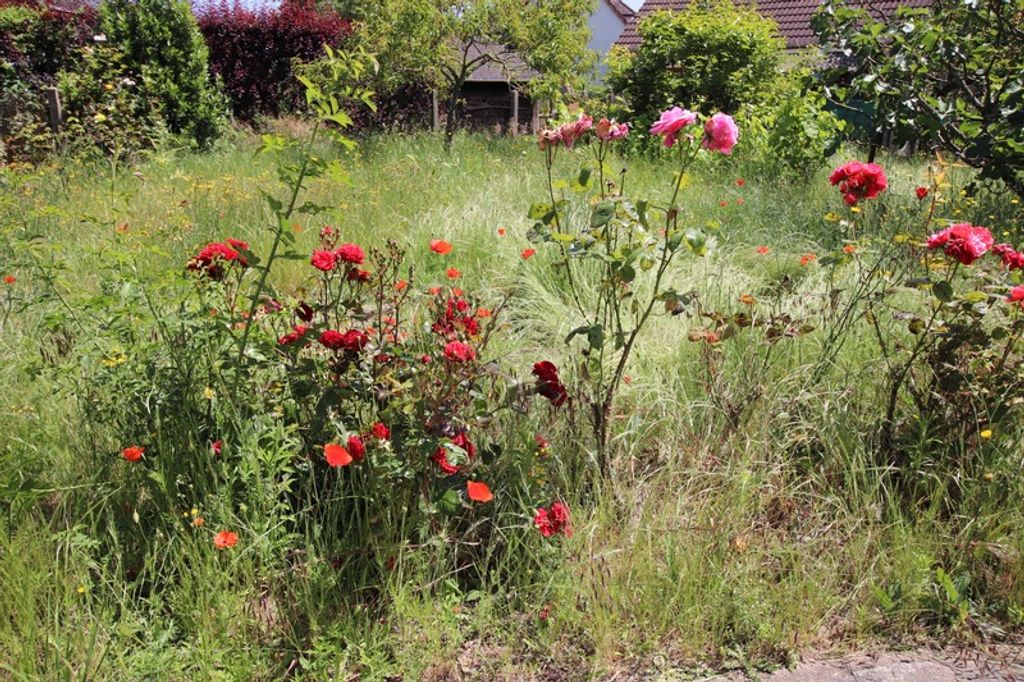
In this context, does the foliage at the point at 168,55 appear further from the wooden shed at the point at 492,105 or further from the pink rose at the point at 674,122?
the pink rose at the point at 674,122

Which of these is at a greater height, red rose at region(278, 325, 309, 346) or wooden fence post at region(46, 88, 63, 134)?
wooden fence post at region(46, 88, 63, 134)

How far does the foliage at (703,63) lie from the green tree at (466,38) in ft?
3.01

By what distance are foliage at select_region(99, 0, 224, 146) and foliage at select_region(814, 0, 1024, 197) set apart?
7572 millimetres

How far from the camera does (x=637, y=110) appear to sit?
33.4ft

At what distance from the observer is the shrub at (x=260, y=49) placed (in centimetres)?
1281

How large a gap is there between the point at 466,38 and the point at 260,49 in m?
4.88

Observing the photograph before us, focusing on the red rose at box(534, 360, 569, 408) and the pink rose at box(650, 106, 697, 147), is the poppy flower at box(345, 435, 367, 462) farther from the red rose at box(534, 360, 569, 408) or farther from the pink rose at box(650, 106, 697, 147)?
the pink rose at box(650, 106, 697, 147)

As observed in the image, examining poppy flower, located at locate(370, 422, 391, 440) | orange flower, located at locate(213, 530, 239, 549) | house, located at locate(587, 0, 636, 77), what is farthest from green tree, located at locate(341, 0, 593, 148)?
house, located at locate(587, 0, 636, 77)

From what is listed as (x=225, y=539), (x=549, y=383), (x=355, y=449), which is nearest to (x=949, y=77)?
(x=549, y=383)

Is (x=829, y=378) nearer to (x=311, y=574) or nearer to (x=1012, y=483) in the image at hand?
(x=1012, y=483)

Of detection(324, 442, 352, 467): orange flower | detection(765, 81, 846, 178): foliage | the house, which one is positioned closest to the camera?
detection(324, 442, 352, 467): orange flower

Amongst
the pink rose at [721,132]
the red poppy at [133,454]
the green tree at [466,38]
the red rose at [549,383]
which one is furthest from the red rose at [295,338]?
the green tree at [466,38]

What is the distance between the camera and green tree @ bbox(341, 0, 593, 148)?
9266 mm

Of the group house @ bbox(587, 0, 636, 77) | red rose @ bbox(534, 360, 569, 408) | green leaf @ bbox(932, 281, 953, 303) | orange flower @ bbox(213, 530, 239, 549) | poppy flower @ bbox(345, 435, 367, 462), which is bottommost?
orange flower @ bbox(213, 530, 239, 549)
